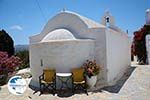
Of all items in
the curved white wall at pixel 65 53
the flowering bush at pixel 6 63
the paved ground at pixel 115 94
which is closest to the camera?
the paved ground at pixel 115 94

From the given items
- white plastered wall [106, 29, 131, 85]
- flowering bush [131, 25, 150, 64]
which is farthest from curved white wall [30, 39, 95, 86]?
flowering bush [131, 25, 150, 64]

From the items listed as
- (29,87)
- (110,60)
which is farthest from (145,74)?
(29,87)

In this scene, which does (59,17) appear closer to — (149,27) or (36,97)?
(36,97)

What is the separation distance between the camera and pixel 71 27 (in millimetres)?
15906

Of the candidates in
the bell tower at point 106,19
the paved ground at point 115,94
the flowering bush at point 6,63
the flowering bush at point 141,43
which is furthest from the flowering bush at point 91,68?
the flowering bush at point 141,43

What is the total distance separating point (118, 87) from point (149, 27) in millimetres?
13617

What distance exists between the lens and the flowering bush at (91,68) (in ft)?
43.2

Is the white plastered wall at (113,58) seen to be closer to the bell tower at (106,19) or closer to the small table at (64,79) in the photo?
the small table at (64,79)

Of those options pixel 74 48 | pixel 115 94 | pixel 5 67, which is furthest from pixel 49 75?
pixel 5 67

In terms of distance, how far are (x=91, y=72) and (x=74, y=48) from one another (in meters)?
1.80

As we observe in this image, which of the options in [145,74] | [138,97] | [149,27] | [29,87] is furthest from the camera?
[149,27]

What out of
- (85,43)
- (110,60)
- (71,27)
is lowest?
(110,60)

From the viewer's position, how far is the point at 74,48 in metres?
13.8

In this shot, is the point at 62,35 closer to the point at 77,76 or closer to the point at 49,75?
the point at 49,75
